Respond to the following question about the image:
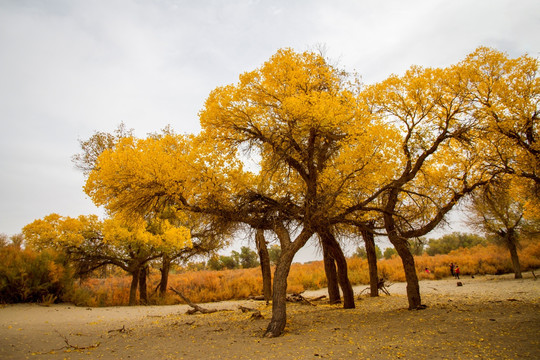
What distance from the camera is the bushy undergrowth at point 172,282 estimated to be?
A: 12438 millimetres

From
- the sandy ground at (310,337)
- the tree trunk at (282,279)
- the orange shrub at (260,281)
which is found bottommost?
the orange shrub at (260,281)

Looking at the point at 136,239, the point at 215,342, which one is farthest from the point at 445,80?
the point at 136,239

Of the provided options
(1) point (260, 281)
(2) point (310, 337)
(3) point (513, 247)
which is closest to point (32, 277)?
(2) point (310, 337)

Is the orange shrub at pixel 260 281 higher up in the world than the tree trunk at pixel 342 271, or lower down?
lower down

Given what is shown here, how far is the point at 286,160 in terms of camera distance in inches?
329

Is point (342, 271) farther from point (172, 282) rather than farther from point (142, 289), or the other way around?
point (172, 282)

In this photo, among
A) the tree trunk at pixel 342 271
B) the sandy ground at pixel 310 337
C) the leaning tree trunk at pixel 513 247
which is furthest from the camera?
the leaning tree trunk at pixel 513 247

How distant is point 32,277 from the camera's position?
12.8 meters

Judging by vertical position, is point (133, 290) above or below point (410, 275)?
below

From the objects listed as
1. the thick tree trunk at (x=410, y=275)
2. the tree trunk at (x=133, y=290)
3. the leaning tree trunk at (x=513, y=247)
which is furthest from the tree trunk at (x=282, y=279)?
the leaning tree trunk at (x=513, y=247)

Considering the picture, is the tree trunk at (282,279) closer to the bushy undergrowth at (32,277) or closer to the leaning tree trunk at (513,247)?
the bushy undergrowth at (32,277)

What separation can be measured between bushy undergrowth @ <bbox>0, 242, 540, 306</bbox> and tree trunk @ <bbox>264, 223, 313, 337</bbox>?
33.9ft

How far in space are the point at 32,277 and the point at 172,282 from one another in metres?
11.5

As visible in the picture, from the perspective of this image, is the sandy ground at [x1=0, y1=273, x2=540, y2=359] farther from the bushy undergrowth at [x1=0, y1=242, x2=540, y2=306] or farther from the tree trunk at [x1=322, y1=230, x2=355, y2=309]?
the bushy undergrowth at [x1=0, y1=242, x2=540, y2=306]
